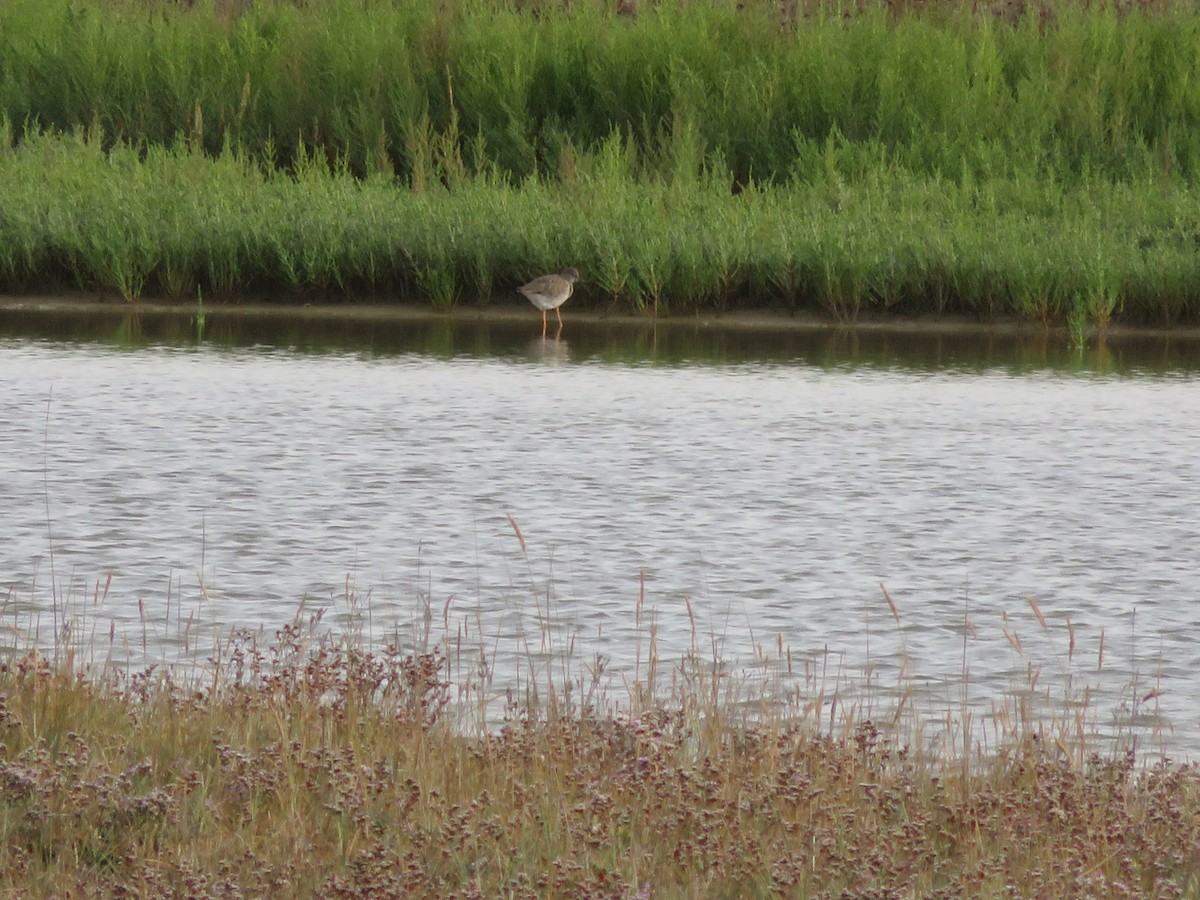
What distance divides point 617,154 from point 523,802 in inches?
633

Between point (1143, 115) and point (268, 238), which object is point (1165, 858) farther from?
point (1143, 115)

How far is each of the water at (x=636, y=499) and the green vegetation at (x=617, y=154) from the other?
126cm

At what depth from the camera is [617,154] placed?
21109mm

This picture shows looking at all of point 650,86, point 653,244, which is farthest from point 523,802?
point 650,86

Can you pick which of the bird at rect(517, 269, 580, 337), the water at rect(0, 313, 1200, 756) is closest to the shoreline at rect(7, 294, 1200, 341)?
the water at rect(0, 313, 1200, 756)

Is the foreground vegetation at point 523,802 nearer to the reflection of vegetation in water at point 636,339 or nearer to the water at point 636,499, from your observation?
the water at point 636,499

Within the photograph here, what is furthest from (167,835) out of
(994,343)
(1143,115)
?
(1143,115)

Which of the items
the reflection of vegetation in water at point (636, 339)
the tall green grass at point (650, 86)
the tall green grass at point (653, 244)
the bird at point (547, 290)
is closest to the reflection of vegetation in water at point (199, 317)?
the reflection of vegetation in water at point (636, 339)

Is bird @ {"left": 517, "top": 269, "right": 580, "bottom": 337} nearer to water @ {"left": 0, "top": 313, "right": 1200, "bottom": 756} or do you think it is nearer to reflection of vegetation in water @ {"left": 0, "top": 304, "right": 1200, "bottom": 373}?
reflection of vegetation in water @ {"left": 0, "top": 304, "right": 1200, "bottom": 373}

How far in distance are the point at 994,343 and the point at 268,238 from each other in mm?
5818

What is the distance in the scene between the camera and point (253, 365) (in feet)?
50.0

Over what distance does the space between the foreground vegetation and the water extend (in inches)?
29.7

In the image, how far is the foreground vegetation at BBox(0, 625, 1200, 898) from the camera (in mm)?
5012

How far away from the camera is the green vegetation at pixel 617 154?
18.2 m
